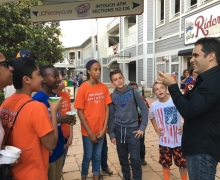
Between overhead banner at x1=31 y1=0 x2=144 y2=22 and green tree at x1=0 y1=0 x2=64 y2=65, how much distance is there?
5032 millimetres

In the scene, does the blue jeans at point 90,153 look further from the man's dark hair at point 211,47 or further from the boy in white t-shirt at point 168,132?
the man's dark hair at point 211,47

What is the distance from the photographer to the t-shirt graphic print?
2.85 meters

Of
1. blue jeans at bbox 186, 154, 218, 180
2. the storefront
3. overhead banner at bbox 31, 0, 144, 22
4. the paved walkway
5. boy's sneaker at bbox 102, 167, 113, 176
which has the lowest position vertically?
the paved walkway

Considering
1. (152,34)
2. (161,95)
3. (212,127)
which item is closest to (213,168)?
(212,127)

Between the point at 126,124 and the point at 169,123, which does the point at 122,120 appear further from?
the point at 169,123

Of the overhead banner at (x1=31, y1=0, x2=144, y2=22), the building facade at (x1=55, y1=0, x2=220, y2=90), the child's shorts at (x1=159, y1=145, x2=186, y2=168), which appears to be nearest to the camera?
the child's shorts at (x1=159, y1=145, x2=186, y2=168)

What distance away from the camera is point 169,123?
9.56ft

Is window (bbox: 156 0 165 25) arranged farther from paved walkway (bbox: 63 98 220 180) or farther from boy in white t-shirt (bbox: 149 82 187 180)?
boy in white t-shirt (bbox: 149 82 187 180)

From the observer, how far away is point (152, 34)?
14.7m

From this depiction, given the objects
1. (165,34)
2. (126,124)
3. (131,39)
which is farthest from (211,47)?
(131,39)

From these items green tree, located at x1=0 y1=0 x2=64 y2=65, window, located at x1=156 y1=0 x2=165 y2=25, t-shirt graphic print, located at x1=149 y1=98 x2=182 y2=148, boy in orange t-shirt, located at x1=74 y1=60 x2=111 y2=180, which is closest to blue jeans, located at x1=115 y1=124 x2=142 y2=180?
boy in orange t-shirt, located at x1=74 y1=60 x2=111 y2=180

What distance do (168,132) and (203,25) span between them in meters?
8.16

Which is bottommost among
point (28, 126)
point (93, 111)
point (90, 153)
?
point (90, 153)

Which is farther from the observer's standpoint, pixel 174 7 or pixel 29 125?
pixel 174 7
